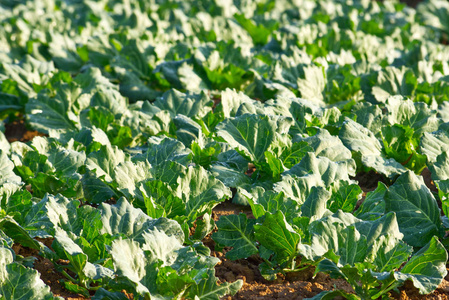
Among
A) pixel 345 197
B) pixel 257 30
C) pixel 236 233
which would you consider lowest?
pixel 257 30

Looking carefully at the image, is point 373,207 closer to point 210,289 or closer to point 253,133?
point 253,133

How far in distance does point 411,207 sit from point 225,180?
929 millimetres

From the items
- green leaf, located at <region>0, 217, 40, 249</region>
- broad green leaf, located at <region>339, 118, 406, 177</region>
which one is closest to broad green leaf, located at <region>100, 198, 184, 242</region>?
green leaf, located at <region>0, 217, 40, 249</region>

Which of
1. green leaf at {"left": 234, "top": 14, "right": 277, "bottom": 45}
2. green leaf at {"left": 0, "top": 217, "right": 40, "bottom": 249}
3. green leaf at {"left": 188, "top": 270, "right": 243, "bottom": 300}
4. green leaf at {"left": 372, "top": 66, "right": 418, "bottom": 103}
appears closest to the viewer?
green leaf at {"left": 188, "top": 270, "right": 243, "bottom": 300}

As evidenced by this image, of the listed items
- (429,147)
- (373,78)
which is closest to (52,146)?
(429,147)

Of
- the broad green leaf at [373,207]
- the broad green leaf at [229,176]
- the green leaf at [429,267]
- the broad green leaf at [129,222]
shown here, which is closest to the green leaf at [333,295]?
the green leaf at [429,267]

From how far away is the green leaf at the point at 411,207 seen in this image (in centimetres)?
265

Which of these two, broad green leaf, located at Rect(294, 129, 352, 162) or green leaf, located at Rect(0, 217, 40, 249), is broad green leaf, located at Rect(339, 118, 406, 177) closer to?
broad green leaf, located at Rect(294, 129, 352, 162)

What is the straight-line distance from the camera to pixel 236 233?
2613 millimetres

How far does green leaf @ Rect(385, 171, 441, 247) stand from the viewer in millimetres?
2646

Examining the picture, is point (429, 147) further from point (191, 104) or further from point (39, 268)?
point (39, 268)

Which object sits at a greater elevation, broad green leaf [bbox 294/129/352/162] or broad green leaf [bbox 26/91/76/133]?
broad green leaf [bbox 294/129/352/162]

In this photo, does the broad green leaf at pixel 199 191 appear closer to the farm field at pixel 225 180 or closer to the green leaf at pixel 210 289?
the farm field at pixel 225 180

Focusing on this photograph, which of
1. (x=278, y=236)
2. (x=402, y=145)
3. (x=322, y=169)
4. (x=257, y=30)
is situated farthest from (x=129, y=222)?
(x=257, y=30)
